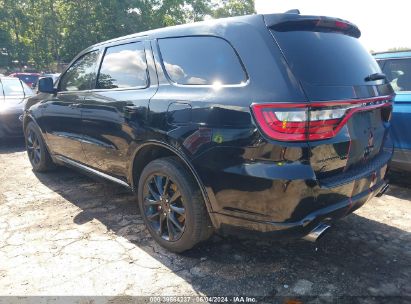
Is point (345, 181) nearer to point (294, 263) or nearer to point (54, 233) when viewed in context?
point (294, 263)

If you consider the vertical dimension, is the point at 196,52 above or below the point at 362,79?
above

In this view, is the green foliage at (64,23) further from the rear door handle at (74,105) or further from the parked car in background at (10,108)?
the rear door handle at (74,105)

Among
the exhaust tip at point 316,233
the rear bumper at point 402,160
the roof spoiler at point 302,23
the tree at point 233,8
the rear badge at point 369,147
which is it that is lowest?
the rear bumper at point 402,160

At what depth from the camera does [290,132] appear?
222cm

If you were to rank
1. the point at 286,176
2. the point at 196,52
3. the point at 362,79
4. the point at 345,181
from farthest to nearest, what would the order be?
the point at 196,52 → the point at 362,79 → the point at 345,181 → the point at 286,176

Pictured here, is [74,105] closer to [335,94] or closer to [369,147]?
[335,94]

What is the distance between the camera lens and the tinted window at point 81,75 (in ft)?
13.5

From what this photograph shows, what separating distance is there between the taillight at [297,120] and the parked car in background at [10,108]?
6.03m

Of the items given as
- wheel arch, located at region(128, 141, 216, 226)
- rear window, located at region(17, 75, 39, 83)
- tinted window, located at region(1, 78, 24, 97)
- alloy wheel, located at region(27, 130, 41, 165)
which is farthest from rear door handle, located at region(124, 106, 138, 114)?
rear window, located at region(17, 75, 39, 83)

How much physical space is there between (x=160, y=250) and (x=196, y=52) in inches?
67.7

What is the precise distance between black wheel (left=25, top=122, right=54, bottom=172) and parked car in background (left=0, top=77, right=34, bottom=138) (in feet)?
5.00

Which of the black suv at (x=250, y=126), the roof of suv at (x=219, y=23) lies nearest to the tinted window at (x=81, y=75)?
the black suv at (x=250, y=126)

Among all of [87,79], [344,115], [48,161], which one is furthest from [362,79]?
[48,161]

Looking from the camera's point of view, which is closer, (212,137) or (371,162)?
(212,137)
